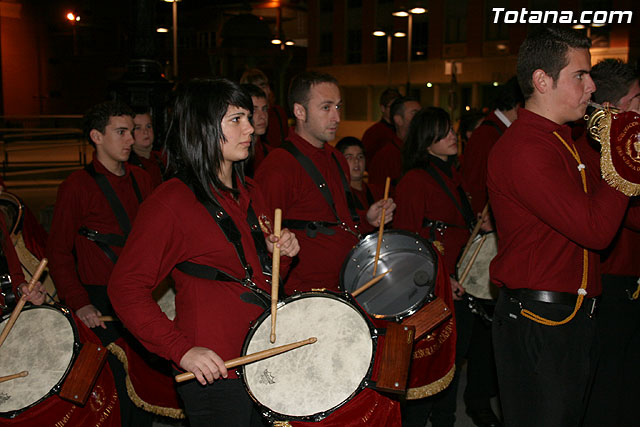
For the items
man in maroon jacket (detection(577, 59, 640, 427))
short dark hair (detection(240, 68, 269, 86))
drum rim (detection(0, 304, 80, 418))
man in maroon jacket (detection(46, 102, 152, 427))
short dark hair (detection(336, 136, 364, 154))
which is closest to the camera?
drum rim (detection(0, 304, 80, 418))

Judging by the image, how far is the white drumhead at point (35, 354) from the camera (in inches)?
111

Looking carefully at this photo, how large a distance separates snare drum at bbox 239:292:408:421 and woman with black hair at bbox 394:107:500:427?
73.1 inches

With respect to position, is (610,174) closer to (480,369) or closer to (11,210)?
(480,369)

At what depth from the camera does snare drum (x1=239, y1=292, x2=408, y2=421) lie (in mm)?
2299

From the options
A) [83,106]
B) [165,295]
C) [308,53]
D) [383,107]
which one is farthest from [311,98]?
[83,106]

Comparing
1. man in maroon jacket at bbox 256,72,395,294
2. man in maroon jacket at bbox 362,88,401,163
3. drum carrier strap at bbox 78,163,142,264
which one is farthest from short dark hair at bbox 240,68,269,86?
drum carrier strap at bbox 78,163,142,264

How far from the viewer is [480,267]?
4254mm

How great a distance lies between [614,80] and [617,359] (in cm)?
149

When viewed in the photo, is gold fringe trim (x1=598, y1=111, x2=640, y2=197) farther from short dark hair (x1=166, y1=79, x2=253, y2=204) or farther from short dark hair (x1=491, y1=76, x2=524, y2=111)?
short dark hair (x1=491, y1=76, x2=524, y2=111)

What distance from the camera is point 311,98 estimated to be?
391 centimetres

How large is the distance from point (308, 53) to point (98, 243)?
37.4m

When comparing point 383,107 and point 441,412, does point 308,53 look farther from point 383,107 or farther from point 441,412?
point 441,412

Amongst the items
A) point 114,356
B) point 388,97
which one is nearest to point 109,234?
point 114,356

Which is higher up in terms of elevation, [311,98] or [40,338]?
[311,98]
